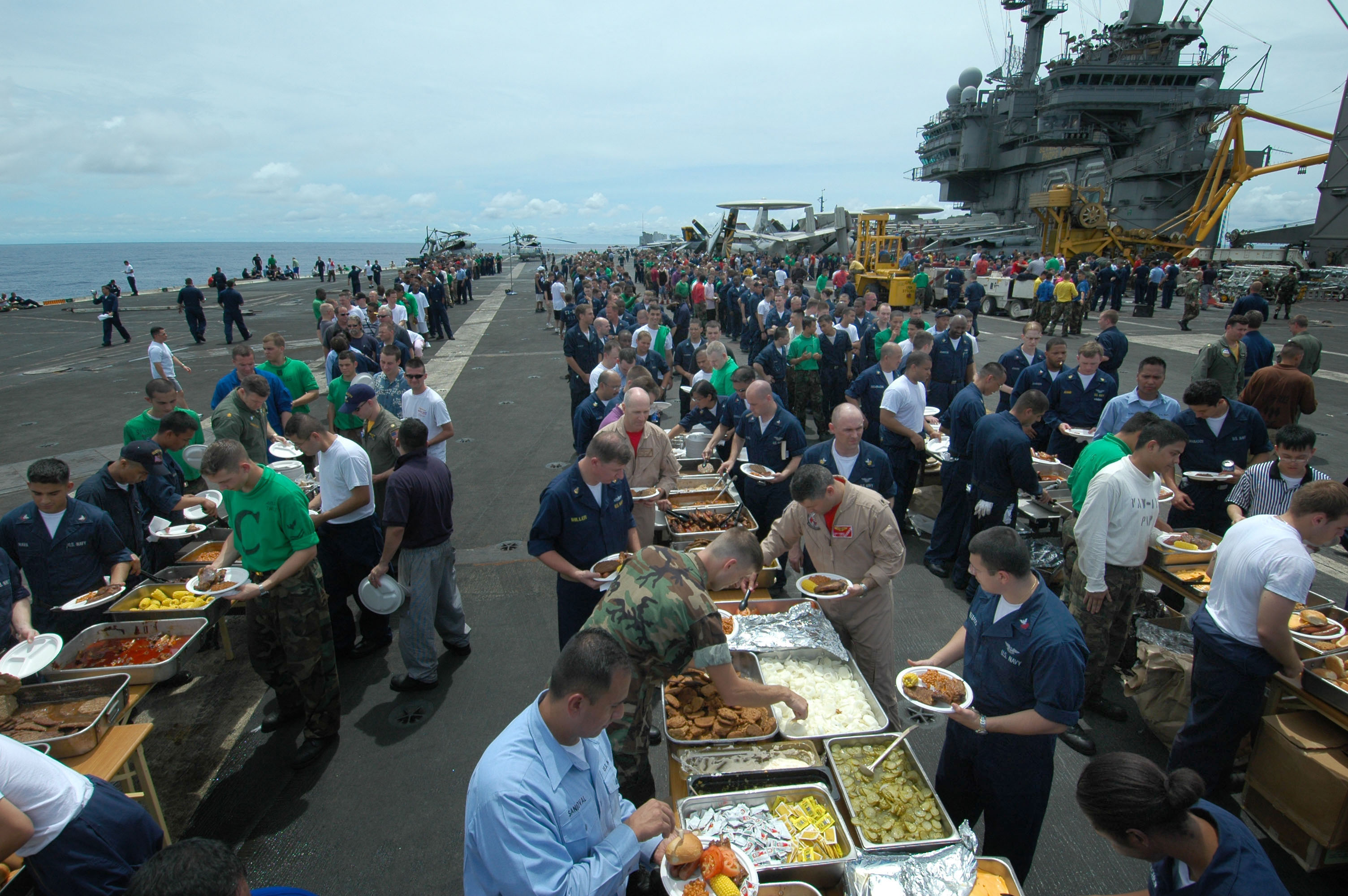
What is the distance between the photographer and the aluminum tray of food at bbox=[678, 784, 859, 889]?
2848 mm

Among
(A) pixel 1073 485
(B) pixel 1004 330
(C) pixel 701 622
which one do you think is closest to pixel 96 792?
(C) pixel 701 622

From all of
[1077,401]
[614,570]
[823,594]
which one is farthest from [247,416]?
[1077,401]

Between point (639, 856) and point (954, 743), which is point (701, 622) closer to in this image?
point (639, 856)

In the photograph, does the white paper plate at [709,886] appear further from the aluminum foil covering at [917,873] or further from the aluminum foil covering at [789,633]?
the aluminum foil covering at [789,633]

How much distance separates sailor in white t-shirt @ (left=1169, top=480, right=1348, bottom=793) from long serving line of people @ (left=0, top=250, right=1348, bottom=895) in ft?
0.06

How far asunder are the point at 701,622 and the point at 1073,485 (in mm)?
4075

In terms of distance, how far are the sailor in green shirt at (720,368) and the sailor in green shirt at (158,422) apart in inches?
246

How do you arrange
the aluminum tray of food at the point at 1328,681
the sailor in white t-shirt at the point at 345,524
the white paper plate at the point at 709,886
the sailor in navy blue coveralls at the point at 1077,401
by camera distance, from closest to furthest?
the white paper plate at the point at 709,886 → the aluminum tray of food at the point at 1328,681 → the sailor in white t-shirt at the point at 345,524 → the sailor in navy blue coveralls at the point at 1077,401

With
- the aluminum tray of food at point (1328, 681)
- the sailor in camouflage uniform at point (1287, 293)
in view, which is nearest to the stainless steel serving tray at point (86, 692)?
the aluminum tray of food at point (1328, 681)

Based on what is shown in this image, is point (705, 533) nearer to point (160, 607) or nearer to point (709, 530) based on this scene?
point (709, 530)

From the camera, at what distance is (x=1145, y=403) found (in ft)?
22.5

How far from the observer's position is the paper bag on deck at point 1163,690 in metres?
4.51

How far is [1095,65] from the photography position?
4103cm

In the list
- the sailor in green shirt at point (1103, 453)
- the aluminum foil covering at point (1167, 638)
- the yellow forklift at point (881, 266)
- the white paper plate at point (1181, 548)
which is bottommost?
the aluminum foil covering at point (1167, 638)
